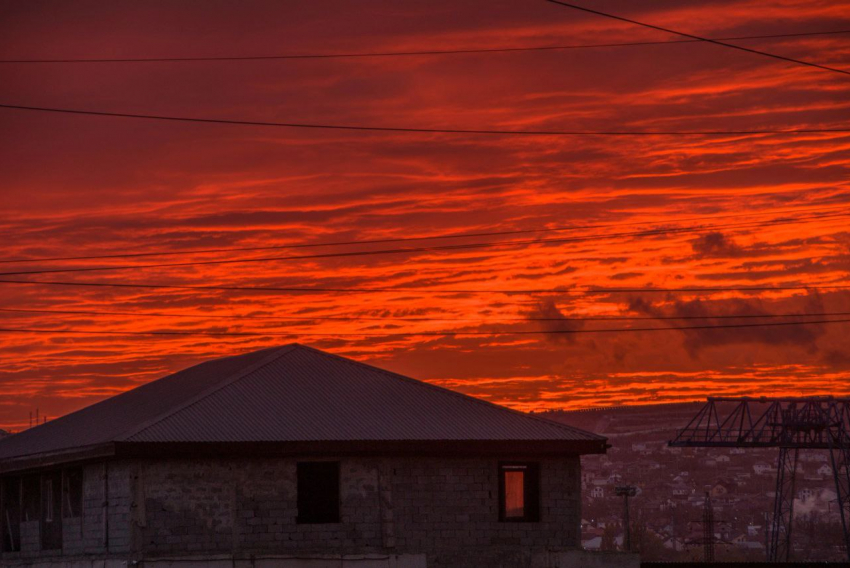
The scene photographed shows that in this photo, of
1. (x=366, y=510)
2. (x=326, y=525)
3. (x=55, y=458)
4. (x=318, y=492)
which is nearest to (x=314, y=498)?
(x=318, y=492)

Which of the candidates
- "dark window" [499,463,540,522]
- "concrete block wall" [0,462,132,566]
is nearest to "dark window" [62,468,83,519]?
"concrete block wall" [0,462,132,566]

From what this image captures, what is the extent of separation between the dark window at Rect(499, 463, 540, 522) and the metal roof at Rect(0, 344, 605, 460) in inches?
33.9

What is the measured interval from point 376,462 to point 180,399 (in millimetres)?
6279

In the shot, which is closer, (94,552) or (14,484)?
(94,552)

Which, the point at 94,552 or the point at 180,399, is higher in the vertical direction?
the point at 180,399

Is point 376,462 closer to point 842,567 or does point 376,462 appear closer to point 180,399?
point 180,399

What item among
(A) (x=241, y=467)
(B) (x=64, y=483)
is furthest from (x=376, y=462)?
(B) (x=64, y=483)

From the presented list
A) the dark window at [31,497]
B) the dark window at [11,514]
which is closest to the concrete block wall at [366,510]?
the dark window at [31,497]

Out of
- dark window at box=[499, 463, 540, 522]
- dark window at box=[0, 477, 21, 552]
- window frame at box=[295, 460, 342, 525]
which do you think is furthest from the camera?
dark window at box=[0, 477, 21, 552]

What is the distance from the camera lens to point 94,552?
37.8m

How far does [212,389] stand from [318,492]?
15.6 feet

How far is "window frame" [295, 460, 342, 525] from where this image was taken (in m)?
37.3

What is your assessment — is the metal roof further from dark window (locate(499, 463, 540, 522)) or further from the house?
dark window (locate(499, 463, 540, 522))

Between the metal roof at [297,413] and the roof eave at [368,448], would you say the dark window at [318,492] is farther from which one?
the metal roof at [297,413]
